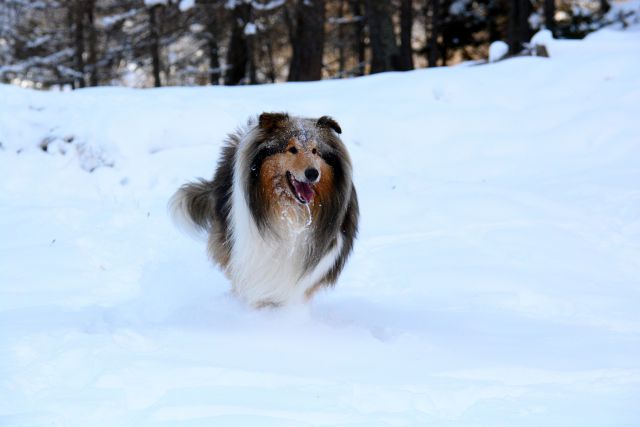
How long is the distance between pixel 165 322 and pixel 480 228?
3418 mm

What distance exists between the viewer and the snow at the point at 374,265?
126 inches

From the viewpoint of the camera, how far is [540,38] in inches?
441

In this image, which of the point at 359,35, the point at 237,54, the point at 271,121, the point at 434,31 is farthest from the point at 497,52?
the point at 359,35

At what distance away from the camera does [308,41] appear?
13.2m

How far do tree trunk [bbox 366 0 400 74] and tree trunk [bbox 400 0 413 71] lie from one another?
279 millimetres

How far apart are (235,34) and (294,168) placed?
12.3 m

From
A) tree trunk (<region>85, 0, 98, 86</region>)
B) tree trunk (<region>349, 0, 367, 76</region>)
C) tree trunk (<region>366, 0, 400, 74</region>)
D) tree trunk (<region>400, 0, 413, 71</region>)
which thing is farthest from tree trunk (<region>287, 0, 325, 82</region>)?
tree trunk (<region>349, 0, 367, 76</region>)

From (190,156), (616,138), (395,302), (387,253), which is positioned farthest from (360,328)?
(616,138)

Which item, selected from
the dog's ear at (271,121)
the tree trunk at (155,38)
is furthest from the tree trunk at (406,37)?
the dog's ear at (271,121)

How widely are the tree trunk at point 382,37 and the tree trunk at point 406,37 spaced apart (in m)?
0.28

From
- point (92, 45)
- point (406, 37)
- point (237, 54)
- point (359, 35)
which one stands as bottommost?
point (237, 54)

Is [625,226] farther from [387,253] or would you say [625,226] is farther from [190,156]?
[190,156]

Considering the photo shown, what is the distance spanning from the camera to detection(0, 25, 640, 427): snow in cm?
320

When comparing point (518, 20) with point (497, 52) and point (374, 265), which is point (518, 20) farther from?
point (374, 265)
